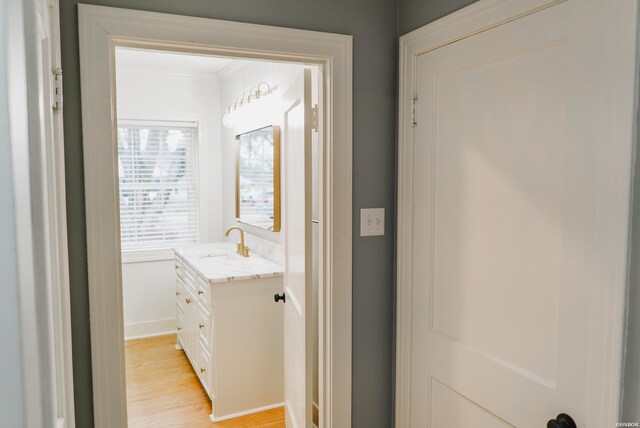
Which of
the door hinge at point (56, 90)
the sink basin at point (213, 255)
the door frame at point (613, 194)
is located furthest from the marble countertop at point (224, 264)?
the door frame at point (613, 194)

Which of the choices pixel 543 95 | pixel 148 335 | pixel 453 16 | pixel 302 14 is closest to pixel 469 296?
pixel 543 95

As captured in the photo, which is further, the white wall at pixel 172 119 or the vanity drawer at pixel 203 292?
the white wall at pixel 172 119

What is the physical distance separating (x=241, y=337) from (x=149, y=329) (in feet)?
6.60

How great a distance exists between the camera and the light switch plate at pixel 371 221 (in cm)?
196

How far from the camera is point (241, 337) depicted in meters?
3.01

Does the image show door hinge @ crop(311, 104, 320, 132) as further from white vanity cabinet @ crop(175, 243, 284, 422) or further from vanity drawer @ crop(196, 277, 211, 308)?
vanity drawer @ crop(196, 277, 211, 308)

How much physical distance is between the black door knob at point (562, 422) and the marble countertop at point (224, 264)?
6.45ft

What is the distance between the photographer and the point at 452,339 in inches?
67.7

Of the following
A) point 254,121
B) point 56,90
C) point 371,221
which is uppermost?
point 254,121

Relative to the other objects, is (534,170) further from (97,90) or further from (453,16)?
(97,90)

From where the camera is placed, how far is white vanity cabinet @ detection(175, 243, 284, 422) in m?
2.96

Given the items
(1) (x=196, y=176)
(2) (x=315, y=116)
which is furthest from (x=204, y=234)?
(2) (x=315, y=116)

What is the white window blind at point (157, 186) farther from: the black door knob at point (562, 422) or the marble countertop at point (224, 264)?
the black door knob at point (562, 422)

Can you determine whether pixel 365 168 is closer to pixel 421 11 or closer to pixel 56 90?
pixel 421 11
